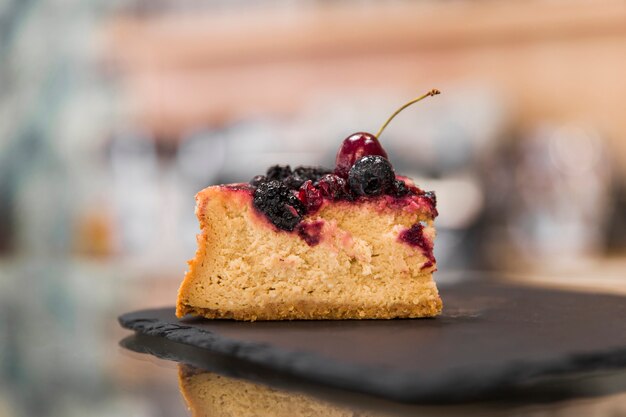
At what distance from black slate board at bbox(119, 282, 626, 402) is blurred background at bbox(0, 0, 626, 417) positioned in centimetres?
105

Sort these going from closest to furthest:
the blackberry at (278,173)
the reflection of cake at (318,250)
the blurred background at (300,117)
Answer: the reflection of cake at (318,250)
the blackberry at (278,173)
the blurred background at (300,117)

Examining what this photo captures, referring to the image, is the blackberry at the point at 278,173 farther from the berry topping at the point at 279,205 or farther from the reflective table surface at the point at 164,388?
the reflective table surface at the point at 164,388

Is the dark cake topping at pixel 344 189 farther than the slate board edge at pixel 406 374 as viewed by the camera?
Yes

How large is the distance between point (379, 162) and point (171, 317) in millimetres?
436

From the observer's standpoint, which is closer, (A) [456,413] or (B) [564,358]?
(A) [456,413]

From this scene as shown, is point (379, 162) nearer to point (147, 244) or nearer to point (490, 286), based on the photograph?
point (490, 286)

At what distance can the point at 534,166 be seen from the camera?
332 cm

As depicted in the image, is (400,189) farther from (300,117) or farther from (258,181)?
(300,117)

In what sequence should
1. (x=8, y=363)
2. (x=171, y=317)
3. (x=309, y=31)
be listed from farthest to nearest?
(x=309, y=31) < (x=171, y=317) < (x=8, y=363)

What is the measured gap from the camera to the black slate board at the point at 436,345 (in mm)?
807

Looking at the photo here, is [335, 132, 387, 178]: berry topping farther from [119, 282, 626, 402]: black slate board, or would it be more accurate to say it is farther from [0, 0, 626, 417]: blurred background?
[0, 0, 626, 417]: blurred background

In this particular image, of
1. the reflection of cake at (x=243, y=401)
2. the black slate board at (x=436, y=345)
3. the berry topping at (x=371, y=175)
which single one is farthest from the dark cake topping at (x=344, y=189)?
the reflection of cake at (x=243, y=401)

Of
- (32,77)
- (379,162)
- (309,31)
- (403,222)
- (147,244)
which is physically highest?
(309,31)

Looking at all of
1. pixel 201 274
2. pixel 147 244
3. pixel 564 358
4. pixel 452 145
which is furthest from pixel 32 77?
pixel 564 358
